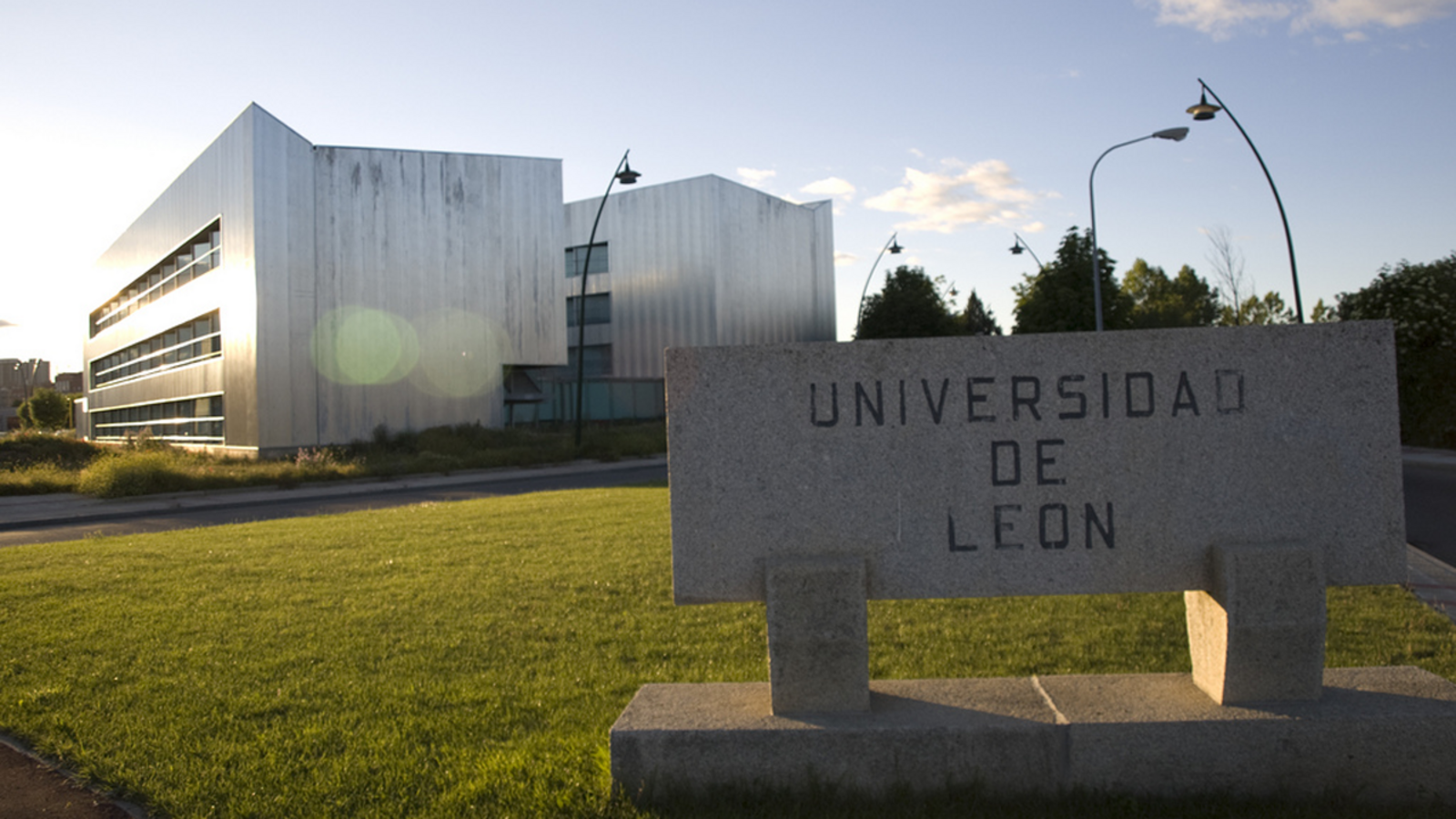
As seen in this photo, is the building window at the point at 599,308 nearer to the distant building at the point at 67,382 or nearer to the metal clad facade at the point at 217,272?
the metal clad facade at the point at 217,272

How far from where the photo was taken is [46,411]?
10356cm

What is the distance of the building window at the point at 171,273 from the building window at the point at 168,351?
76.6 inches

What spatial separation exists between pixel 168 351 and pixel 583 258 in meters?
22.2

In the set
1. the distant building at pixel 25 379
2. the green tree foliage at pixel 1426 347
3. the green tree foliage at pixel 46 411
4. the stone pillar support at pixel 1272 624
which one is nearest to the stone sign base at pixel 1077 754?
the stone pillar support at pixel 1272 624

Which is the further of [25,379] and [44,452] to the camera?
[25,379]

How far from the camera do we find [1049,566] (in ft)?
13.6

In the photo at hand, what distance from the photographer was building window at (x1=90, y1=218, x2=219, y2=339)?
117 ft

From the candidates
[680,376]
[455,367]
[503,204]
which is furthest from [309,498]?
[680,376]

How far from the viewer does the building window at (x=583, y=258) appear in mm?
54312

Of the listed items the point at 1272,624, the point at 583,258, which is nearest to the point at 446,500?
the point at 1272,624

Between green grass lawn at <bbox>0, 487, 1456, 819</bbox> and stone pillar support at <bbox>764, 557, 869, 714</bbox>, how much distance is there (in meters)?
0.48

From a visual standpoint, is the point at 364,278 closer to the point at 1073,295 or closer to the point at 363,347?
the point at 363,347

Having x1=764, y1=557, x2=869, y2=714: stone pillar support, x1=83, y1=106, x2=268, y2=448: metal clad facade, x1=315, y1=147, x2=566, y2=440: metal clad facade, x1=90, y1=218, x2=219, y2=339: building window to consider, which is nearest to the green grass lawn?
x1=764, y1=557, x2=869, y2=714: stone pillar support

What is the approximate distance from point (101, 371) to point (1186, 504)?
7057 cm
